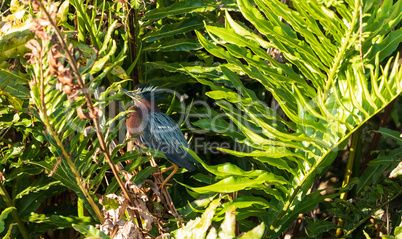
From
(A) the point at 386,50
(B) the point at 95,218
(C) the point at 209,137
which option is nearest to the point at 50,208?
(B) the point at 95,218

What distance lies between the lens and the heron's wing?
209cm

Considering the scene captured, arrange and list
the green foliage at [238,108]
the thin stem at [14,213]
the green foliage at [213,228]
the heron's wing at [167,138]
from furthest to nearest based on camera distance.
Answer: the heron's wing at [167,138]
the thin stem at [14,213]
the green foliage at [238,108]
the green foliage at [213,228]

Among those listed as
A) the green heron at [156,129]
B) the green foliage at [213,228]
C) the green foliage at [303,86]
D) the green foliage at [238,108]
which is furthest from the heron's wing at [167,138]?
the green foliage at [213,228]

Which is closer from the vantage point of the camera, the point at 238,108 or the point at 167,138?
the point at 238,108

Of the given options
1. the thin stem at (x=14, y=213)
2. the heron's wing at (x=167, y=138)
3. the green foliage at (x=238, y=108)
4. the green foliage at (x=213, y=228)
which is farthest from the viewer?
the heron's wing at (x=167, y=138)

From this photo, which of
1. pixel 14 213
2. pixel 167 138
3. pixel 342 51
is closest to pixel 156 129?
pixel 167 138

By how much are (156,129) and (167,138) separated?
114 mm

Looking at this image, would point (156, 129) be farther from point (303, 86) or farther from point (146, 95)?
point (303, 86)

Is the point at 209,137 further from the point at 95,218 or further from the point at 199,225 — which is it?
the point at 199,225

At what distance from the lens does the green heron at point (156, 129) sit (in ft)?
6.86

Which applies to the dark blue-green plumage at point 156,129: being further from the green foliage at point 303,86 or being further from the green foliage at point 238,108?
the green foliage at point 303,86

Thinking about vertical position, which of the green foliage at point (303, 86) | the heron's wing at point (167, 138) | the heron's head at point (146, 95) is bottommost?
the heron's wing at point (167, 138)

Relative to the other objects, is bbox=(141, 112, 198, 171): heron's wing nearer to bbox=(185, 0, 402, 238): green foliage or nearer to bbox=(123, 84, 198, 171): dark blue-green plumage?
bbox=(123, 84, 198, 171): dark blue-green plumage

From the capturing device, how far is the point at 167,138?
7.32 feet
